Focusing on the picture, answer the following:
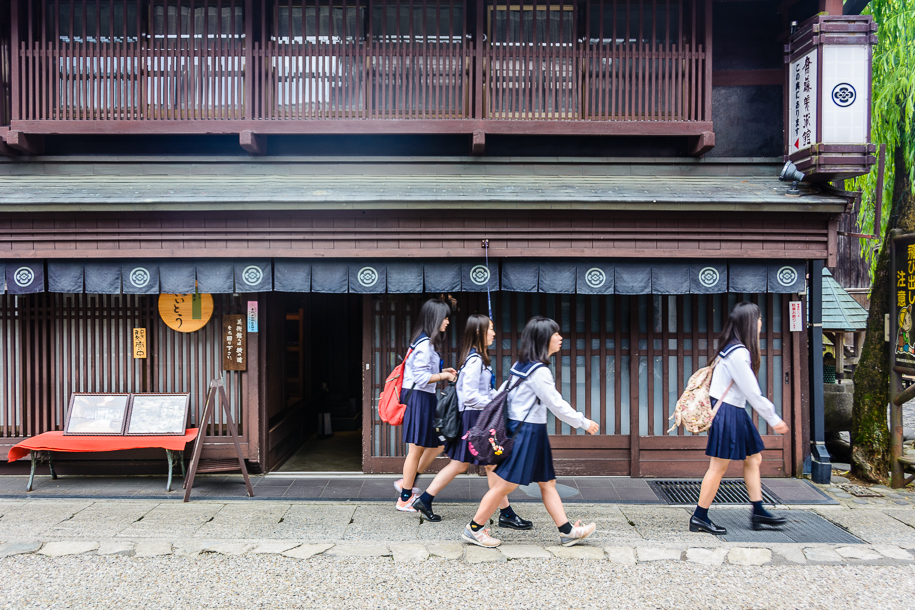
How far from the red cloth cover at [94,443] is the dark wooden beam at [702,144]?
7498mm

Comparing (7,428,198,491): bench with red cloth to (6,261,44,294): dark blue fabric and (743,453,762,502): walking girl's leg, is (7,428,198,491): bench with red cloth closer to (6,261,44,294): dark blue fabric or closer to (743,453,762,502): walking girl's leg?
(6,261,44,294): dark blue fabric

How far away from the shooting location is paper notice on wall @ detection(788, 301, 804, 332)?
22.7 feet

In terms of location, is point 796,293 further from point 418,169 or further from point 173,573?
point 173,573

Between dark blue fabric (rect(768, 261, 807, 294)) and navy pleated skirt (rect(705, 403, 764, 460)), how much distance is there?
2247mm

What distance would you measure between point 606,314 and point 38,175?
7917 millimetres

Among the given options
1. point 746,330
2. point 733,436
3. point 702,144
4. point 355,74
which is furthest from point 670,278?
point 355,74

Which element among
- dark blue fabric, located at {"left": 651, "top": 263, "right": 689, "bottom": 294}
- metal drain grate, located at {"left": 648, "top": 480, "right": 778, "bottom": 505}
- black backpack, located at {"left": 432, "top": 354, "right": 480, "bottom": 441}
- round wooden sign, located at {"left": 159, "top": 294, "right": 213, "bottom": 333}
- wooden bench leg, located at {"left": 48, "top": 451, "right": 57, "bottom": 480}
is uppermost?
dark blue fabric, located at {"left": 651, "top": 263, "right": 689, "bottom": 294}

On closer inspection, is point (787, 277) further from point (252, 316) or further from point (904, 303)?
point (252, 316)

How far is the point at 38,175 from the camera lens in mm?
7340

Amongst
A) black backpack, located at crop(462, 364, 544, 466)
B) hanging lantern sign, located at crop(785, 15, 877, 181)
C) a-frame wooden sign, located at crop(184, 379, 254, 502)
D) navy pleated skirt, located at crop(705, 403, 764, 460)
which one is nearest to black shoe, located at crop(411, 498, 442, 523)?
black backpack, located at crop(462, 364, 544, 466)

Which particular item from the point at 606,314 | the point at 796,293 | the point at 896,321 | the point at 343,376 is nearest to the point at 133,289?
the point at 343,376

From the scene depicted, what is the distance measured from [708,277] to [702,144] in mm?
1890

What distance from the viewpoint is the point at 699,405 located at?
5238 millimetres

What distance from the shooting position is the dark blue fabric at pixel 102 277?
6.55 m
